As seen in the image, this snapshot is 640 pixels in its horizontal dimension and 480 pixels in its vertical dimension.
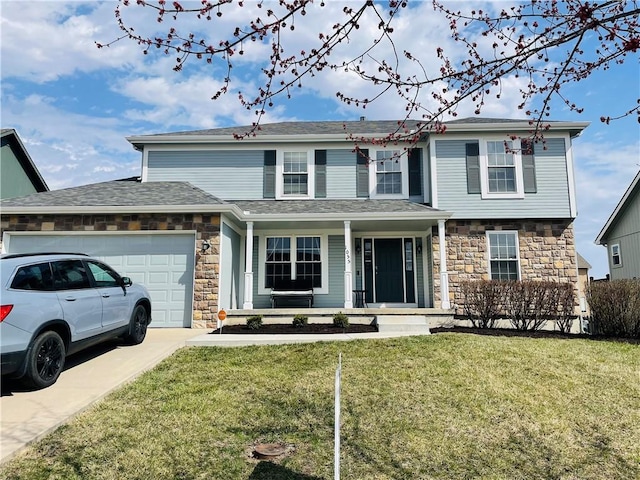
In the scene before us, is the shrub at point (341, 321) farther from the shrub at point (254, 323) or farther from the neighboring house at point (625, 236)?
the neighboring house at point (625, 236)

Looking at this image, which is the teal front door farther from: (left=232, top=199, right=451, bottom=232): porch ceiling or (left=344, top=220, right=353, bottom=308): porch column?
(left=344, top=220, right=353, bottom=308): porch column

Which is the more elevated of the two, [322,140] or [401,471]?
[322,140]

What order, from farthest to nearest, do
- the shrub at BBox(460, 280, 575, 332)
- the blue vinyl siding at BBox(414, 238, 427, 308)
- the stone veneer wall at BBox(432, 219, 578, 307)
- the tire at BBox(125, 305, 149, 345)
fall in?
1. the blue vinyl siding at BBox(414, 238, 427, 308)
2. the stone veneer wall at BBox(432, 219, 578, 307)
3. the shrub at BBox(460, 280, 575, 332)
4. the tire at BBox(125, 305, 149, 345)

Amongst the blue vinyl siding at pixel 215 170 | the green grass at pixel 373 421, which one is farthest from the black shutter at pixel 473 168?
the green grass at pixel 373 421

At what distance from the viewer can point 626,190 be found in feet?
55.3

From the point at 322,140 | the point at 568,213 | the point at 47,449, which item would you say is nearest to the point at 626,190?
the point at 568,213

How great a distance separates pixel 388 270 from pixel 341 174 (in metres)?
3.42

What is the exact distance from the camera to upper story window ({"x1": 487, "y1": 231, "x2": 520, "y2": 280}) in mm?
11906

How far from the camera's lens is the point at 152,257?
9969 mm

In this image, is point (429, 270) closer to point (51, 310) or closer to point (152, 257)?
point (152, 257)

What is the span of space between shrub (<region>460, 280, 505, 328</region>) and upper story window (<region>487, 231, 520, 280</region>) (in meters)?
2.74

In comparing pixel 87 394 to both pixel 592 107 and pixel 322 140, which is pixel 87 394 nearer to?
pixel 592 107

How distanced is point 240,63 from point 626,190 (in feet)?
63.8

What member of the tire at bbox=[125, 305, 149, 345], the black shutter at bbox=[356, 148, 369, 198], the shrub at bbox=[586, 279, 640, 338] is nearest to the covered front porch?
the black shutter at bbox=[356, 148, 369, 198]
